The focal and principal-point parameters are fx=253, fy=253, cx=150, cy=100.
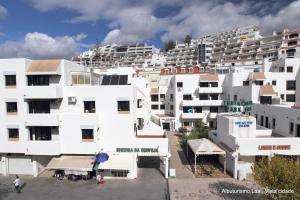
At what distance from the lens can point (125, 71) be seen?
5953 centimetres

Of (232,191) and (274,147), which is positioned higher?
(274,147)

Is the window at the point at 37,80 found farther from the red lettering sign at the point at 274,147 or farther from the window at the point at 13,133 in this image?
the red lettering sign at the point at 274,147

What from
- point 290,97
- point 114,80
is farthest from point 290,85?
point 114,80

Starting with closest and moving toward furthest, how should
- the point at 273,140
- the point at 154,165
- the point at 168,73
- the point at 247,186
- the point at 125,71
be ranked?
the point at 247,186 → the point at 273,140 → the point at 154,165 → the point at 125,71 → the point at 168,73

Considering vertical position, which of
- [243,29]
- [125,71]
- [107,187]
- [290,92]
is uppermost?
[243,29]

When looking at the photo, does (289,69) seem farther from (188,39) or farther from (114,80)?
(188,39)

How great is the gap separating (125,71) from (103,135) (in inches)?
1200

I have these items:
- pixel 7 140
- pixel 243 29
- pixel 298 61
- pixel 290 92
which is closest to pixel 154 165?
pixel 7 140

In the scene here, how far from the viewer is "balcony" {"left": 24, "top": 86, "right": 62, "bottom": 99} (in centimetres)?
2947

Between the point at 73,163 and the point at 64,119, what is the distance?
5323 mm

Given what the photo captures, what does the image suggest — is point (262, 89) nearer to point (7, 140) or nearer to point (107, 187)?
point (107, 187)

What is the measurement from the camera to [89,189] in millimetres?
27609

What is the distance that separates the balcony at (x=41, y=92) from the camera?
29469mm

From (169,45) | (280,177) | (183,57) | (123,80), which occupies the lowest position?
(280,177)
